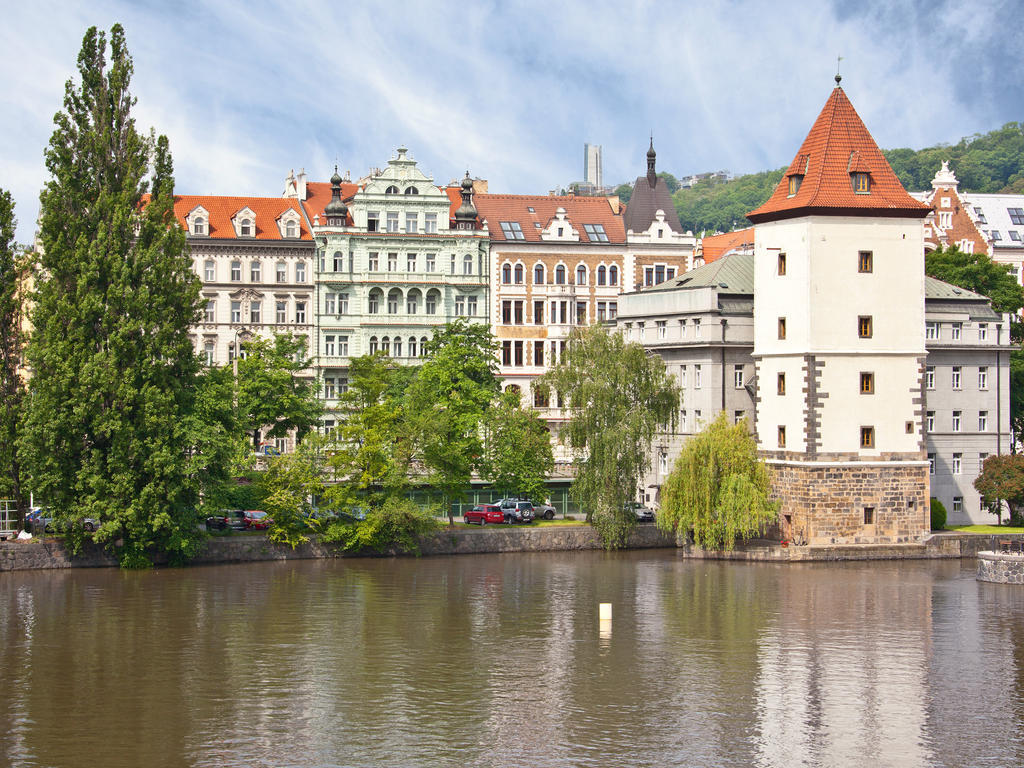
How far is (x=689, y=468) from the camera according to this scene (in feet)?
215

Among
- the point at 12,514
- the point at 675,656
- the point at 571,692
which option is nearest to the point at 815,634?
the point at 675,656

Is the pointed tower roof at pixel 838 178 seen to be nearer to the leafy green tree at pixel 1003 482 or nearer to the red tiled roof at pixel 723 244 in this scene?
the leafy green tree at pixel 1003 482

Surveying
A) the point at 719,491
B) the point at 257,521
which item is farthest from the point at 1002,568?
the point at 257,521

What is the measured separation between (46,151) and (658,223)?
151ft

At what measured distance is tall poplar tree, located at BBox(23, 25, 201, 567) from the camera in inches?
2389

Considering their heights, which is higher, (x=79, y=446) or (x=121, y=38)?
(x=121, y=38)

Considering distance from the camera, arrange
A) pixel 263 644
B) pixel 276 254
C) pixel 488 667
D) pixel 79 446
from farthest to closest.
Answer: pixel 276 254 → pixel 79 446 → pixel 263 644 → pixel 488 667

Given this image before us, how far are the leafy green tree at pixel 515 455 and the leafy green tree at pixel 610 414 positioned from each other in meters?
2.55

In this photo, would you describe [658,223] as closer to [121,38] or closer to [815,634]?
[121,38]

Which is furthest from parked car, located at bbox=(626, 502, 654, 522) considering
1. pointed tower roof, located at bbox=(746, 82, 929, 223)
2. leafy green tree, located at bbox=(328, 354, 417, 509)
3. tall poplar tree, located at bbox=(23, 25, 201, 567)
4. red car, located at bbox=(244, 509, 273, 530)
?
tall poplar tree, located at bbox=(23, 25, 201, 567)

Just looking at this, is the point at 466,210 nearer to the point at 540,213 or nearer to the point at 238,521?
the point at 540,213

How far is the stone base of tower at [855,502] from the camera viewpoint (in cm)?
6475

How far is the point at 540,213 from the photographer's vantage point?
97312mm

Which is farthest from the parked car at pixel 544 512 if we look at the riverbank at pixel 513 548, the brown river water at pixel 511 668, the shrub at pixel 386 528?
the brown river water at pixel 511 668
